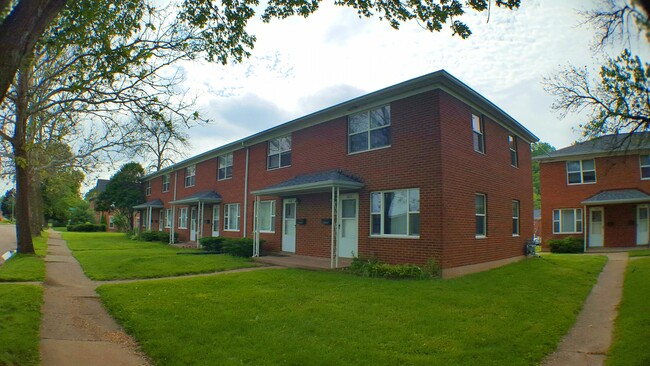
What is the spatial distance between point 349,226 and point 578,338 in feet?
26.9

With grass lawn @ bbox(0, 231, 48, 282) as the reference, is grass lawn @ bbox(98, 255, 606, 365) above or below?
below

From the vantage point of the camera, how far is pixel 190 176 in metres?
28.1

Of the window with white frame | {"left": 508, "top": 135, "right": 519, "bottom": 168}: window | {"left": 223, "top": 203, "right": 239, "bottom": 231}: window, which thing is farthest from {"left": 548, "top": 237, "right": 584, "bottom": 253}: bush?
the window with white frame

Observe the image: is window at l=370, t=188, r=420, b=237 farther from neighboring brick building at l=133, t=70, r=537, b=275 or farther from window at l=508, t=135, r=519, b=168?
window at l=508, t=135, r=519, b=168

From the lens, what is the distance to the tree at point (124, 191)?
122 ft

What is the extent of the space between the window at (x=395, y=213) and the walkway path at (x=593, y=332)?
4.56m

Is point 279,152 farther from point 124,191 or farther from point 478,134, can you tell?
point 124,191

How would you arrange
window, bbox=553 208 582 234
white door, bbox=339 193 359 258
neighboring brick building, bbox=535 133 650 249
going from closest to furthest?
1. white door, bbox=339 193 359 258
2. neighboring brick building, bbox=535 133 650 249
3. window, bbox=553 208 582 234

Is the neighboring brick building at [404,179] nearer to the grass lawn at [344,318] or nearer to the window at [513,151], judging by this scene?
the window at [513,151]

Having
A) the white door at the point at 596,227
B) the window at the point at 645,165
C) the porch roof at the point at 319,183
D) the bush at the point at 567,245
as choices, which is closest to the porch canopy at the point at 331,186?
the porch roof at the point at 319,183

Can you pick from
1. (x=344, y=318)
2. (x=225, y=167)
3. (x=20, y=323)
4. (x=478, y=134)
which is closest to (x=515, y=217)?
(x=478, y=134)

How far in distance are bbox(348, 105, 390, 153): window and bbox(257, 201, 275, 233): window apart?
5.60 m

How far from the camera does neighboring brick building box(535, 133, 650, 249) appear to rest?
73.4 feet

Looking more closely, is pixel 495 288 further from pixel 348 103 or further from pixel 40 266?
pixel 40 266
